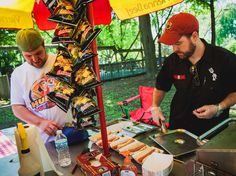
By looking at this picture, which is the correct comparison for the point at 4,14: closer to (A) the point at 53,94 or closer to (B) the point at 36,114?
(B) the point at 36,114

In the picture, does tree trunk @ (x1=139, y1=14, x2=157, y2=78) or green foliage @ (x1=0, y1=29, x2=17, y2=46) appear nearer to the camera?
tree trunk @ (x1=139, y1=14, x2=157, y2=78)

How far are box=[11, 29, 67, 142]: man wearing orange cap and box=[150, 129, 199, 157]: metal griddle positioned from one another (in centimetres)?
89

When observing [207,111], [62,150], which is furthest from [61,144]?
[207,111]

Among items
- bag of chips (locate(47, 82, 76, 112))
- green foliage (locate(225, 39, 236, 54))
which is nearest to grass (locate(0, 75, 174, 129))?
bag of chips (locate(47, 82, 76, 112))

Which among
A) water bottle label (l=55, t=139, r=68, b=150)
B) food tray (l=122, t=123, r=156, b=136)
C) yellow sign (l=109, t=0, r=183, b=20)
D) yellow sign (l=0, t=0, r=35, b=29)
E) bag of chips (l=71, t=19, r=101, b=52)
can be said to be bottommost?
food tray (l=122, t=123, r=156, b=136)

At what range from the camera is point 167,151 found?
4.87 feet

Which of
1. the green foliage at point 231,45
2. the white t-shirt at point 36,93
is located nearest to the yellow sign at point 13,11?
the white t-shirt at point 36,93

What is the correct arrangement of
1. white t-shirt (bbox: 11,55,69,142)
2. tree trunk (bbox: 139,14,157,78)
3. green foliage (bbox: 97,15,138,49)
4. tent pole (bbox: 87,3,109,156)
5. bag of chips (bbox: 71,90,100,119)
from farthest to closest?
green foliage (bbox: 97,15,138,49) → tree trunk (bbox: 139,14,157,78) → white t-shirt (bbox: 11,55,69,142) → tent pole (bbox: 87,3,109,156) → bag of chips (bbox: 71,90,100,119)

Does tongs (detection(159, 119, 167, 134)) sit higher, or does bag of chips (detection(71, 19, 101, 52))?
bag of chips (detection(71, 19, 101, 52))

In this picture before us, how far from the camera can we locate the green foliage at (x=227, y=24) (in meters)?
16.1

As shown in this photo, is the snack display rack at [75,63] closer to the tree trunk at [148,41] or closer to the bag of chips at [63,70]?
the bag of chips at [63,70]

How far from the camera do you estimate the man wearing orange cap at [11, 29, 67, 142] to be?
197 centimetres

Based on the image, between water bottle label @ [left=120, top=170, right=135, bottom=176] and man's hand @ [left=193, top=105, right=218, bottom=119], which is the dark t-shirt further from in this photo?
water bottle label @ [left=120, top=170, right=135, bottom=176]

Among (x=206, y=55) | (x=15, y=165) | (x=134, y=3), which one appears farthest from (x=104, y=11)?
(x=15, y=165)
